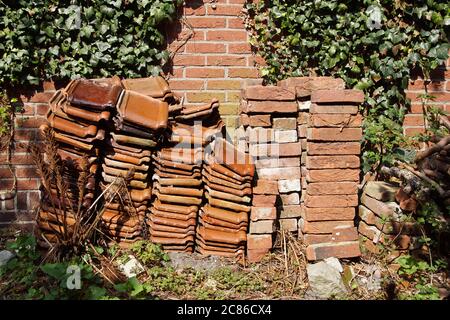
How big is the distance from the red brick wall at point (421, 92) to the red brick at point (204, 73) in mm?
1787

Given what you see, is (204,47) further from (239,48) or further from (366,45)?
(366,45)

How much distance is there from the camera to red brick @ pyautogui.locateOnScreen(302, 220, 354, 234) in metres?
3.63

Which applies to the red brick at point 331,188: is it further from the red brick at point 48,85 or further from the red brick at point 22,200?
the red brick at point 22,200

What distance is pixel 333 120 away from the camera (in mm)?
3559

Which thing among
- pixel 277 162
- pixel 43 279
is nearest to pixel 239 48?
pixel 277 162

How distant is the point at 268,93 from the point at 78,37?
5.44 feet

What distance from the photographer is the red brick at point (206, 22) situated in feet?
13.1

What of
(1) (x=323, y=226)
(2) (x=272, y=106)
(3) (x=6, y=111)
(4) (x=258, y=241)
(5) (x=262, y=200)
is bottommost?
(4) (x=258, y=241)

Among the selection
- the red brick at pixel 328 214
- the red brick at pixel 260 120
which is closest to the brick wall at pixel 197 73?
the red brick at pixel 260 120

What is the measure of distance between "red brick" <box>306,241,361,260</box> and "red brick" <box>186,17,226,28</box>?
206 centimetres

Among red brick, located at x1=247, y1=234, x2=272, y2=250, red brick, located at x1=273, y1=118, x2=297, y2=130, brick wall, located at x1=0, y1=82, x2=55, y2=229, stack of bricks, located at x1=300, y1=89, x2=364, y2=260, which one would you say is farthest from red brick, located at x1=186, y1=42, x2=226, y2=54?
red brick, located at x1=247, y1=234, x2=272, y2=250

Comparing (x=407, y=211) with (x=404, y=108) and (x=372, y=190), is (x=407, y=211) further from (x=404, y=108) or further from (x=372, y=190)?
(x=404, y=108)

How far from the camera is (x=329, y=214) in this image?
3.63 m
